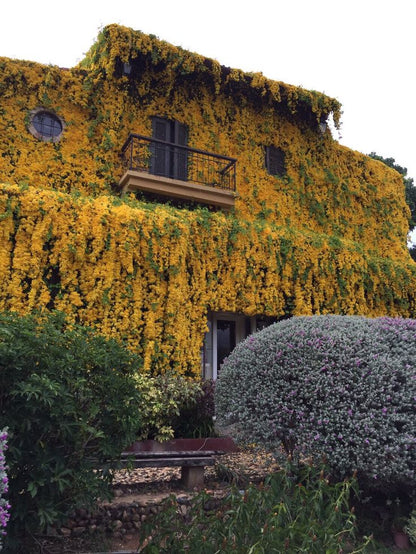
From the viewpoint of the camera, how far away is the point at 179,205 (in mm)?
11797

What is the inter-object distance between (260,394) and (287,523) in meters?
1.72

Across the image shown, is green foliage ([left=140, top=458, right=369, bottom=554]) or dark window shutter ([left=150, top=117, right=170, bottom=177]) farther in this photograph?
dark window shutter ([left=150, top=117, right=170, bottom=177])

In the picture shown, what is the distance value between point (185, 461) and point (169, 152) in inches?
341

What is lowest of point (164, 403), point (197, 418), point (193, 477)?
point (193, 477)

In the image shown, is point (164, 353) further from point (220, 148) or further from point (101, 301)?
point (220, 148)

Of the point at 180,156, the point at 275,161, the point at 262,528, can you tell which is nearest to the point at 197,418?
the point at 262,528

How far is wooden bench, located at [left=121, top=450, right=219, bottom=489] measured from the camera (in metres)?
5.46

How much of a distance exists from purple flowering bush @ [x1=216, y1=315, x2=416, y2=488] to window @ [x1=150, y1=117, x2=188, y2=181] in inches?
293

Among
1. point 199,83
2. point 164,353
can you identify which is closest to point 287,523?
point 164,353

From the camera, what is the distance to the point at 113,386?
4.06 metres

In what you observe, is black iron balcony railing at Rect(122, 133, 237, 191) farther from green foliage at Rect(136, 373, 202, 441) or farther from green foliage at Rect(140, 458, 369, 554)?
green foliage at Rect(140, 458, 369, 554)

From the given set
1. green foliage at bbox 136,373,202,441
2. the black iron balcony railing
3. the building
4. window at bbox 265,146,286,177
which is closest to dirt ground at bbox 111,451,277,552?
green foliage at bbox 136,373,202,441

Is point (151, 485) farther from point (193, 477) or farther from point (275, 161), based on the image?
point (275, 161)

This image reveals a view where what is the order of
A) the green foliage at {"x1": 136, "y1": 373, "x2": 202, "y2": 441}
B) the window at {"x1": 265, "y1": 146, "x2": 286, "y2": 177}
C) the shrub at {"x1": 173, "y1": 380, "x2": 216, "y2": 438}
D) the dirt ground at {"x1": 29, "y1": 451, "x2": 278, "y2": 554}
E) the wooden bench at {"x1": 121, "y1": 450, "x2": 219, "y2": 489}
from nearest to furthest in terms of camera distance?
the dirt ground at {"x1": 29, "y1": 451, "x2": 278, "y2": 554}, the wooden bench at {"x1": 121, "y1": 450, "x2": 219, "y2": 489}, the green foliage at {"x1": 136, "y1": 373, "x2": 202, "y2": 441}, the shrub at {"x1": 173, "y1": 380, "x2": 216, "y2": 438}, the window at {"x1": 265, "y1": 146, "x2": 286, "y2": 177}
